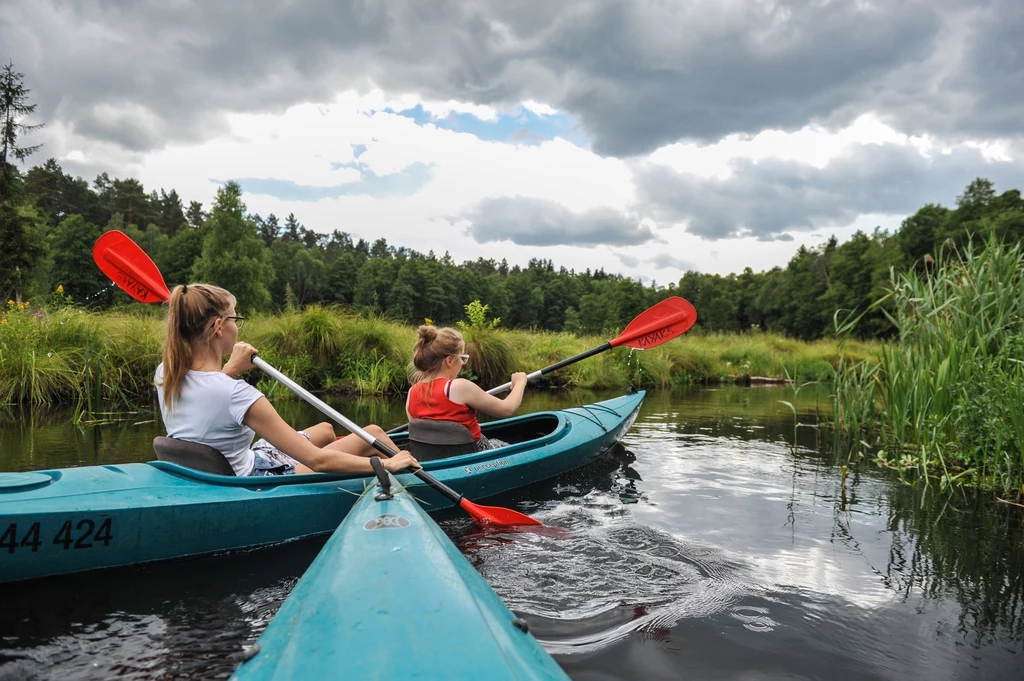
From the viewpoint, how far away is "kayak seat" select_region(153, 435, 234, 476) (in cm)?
315

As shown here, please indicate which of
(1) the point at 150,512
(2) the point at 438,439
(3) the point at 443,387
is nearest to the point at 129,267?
(1) the point at 150,512

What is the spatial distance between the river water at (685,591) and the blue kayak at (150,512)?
0.30ft

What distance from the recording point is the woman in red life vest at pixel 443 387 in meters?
4.30

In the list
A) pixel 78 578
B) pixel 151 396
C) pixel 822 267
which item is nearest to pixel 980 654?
pixel 78 578

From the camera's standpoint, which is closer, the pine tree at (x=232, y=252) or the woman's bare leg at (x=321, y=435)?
the woman's bare leg at (x=321, y=435)

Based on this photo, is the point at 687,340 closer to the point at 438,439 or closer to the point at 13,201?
the point at 438,439

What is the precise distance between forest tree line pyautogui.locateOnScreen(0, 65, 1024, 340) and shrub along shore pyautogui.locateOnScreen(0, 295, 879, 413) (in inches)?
112

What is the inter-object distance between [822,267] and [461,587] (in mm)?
58396

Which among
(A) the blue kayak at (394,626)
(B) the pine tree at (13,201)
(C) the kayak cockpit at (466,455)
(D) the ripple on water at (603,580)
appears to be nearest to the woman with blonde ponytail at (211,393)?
(C) the kayak cockpit at (466,455)

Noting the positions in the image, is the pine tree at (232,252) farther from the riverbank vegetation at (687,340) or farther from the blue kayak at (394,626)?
the blue kayak at (394,626)

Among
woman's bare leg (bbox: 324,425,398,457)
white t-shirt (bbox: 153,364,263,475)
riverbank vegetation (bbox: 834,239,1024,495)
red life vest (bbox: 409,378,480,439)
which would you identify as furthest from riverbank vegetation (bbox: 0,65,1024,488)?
white t-shirt (bbox: 153,364,263,475)

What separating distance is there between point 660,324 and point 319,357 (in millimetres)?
6481

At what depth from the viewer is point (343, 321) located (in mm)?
11023

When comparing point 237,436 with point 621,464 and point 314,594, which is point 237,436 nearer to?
point 314,594
